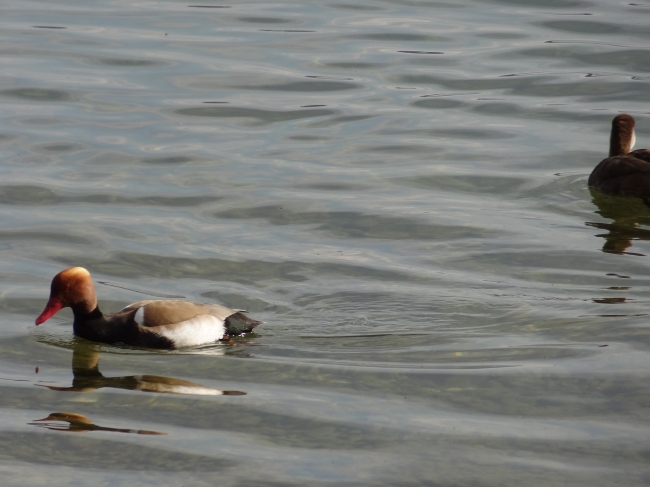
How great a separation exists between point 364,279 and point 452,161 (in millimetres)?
4900

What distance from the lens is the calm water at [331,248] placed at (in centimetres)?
722

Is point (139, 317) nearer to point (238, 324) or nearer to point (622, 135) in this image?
point (238, 324)

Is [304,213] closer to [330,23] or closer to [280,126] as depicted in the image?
[280,126]

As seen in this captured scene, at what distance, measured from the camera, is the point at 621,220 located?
508 inches

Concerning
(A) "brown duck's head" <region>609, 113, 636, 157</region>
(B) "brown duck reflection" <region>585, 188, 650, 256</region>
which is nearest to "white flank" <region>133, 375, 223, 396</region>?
(B) "brown duck reflection" <region>585, 188, 650, 256</region>

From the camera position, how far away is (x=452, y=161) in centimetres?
1509

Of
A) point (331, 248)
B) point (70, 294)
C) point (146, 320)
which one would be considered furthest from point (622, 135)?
point (70, 294)

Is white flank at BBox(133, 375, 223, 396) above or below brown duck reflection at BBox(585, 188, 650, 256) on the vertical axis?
below

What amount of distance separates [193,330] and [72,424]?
1747 mm

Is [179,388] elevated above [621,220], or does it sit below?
below

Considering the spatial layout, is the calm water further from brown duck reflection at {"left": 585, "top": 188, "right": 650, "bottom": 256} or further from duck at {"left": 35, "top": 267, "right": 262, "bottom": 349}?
duck at {"left": 35, "top": 267, "right": 262, "bottom": 349}

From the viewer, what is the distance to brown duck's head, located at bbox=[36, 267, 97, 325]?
9211 millimetres

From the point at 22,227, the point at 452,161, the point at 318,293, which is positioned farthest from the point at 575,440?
the point at 452,161

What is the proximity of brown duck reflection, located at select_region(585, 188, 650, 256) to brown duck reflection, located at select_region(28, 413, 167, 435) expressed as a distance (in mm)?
6036
